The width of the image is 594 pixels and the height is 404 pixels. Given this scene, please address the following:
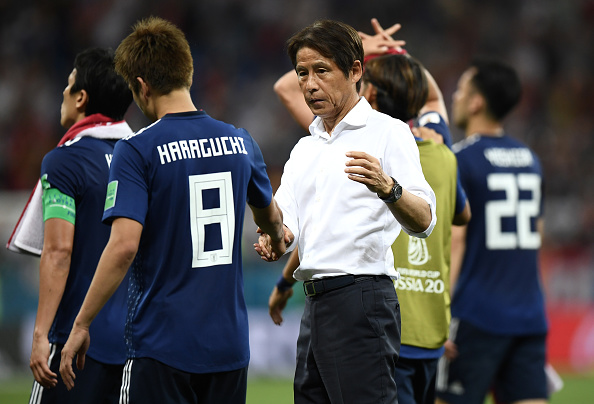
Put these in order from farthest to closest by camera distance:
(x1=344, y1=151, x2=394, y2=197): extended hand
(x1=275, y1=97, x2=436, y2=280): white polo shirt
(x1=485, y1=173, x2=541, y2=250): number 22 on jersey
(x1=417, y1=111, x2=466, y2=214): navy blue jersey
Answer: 1. (x1=485, y1=173, x2=541, y2=250): number 22 on jersey
2. (x1=417, y1=111, x2=466, y2=214): navy blue jersey
3. (x1=275, y1=97, x2=436, y2=280): white polo shirt
4. (x1=344, y1=151, x2=394, y2=197): extended hand

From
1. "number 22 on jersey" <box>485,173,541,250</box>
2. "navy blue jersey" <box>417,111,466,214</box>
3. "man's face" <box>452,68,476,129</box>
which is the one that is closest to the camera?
"navy blue jersey" <box>417,111,466,214</box>

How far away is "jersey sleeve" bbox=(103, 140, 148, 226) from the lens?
3.39 metres

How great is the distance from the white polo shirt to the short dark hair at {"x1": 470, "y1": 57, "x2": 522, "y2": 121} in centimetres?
277

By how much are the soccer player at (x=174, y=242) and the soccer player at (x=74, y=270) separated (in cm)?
35

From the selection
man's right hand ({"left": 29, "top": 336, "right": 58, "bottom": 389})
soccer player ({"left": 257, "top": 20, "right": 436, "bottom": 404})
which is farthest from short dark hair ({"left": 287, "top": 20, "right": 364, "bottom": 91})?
man's right hand ({"left": 29, "top": 336, "right": 58, "bottom": 389})

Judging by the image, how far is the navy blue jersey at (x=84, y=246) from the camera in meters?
4.07

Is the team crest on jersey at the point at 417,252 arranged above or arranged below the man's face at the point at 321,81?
below

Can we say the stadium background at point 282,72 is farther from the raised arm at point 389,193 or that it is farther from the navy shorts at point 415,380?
the raised arm at point 389,193

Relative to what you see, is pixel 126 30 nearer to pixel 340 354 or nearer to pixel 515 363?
pixel 515 363

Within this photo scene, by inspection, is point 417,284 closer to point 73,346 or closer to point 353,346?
point 353,346

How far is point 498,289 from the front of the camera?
18.9ft

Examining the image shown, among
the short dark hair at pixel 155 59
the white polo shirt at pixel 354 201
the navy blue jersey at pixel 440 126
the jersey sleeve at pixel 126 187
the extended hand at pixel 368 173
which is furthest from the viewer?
the navy blue jersey at pixel 440 126

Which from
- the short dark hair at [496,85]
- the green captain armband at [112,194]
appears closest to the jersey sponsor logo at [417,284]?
the green captain armband at [112,194]

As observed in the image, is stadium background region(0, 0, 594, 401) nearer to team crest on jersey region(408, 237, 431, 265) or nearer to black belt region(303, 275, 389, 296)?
team crest on jersey region(408, 237, 431, 265)
